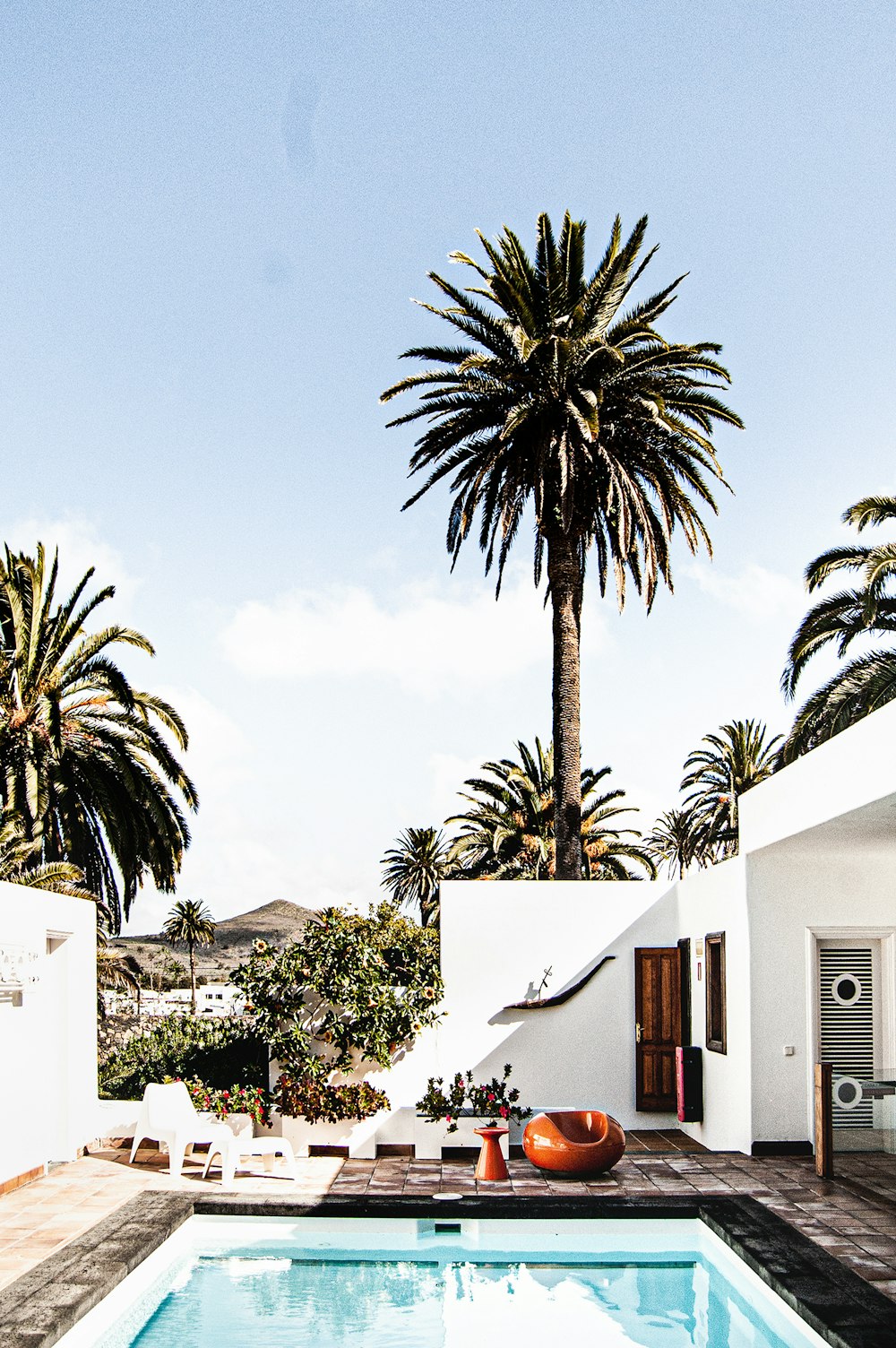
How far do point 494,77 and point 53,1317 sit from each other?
41.6 feet

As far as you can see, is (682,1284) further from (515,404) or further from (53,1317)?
(515,404)

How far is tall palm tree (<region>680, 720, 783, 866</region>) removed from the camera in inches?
1324

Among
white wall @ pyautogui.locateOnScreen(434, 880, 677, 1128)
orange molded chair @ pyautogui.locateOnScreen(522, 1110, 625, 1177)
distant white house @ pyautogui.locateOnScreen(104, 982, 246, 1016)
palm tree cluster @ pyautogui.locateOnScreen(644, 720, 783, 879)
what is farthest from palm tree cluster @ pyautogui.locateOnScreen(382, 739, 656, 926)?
orange molded chair @ pyautogui.locateOnScreen(522, 1110, 625, 1177)

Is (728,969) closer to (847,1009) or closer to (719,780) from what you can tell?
(847,1009)

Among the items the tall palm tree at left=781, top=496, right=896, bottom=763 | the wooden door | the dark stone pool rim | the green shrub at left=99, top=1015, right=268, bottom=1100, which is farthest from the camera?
the tall palm tree at left=781, top=496, right=896, bottom=763

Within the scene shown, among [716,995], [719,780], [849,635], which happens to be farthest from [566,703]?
[719,780]

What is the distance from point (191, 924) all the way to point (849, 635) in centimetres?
4793

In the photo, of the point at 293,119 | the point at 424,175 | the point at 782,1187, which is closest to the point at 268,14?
the point at 293,119

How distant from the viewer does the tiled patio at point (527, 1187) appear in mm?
9219

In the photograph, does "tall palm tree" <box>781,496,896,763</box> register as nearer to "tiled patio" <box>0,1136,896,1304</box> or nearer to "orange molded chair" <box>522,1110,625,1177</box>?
"tiled patio" <box>0,1136,896,1304</box>

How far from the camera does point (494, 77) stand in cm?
1411

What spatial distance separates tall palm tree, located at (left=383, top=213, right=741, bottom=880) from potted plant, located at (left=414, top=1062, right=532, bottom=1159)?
6310 mm

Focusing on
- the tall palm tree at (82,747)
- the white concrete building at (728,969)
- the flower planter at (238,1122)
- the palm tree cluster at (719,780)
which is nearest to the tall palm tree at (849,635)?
the white concrete building at (728,969)

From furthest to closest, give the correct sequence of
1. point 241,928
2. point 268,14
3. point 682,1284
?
point 241,928 < point 268,14 < point 682,1284
